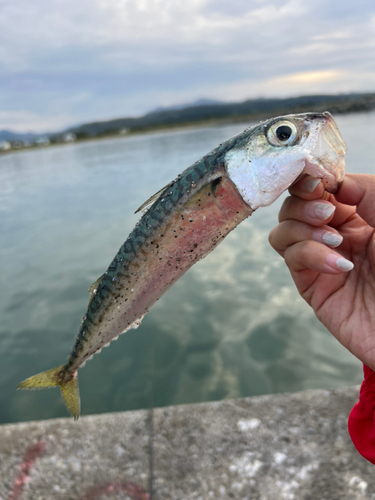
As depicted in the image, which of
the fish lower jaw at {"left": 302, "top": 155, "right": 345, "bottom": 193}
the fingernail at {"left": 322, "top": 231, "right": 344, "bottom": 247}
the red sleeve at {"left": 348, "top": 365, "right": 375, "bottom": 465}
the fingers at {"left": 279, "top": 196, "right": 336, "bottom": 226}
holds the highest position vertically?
the fish lower jaw at {"left": 302, "top": 155, "right": 345, "bottom": 193}

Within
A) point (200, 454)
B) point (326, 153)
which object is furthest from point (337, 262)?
point (200, 454)

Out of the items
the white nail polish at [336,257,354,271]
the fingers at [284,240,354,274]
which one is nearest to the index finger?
the fingers at [284,240,354,274]

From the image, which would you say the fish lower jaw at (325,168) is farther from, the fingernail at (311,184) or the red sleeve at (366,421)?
the red sleeve at (366,421)

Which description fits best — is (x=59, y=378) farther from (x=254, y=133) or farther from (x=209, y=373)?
(x=209, y=373)

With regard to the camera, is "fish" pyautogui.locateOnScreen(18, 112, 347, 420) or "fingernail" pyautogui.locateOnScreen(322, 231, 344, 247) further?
"fingernail" pyautogui.locateOnScreen(322, 231, 344, 247)

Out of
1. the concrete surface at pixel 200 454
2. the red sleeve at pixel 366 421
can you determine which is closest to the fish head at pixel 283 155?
the red sleeve at pixel 366 421

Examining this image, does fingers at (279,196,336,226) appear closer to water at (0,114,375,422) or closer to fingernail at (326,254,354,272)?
fingernail at (326,254,354,272)

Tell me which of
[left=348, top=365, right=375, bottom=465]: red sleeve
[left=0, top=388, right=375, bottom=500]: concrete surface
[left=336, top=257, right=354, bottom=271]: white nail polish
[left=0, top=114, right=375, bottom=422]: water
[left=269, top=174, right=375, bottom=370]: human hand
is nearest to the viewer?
[left=336, top=257, right=354, bottom=271]: white nail polish
